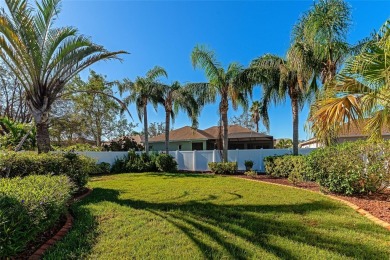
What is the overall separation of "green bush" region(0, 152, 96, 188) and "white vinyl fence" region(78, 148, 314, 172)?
8.44 meters

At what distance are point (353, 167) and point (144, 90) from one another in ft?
46.4

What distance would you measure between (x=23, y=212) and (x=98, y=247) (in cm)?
126

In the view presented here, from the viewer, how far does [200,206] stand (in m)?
6.40

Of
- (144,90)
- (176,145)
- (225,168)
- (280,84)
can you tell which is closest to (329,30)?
(280,84)

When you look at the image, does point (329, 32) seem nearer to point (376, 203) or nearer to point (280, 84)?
point (280, 84)

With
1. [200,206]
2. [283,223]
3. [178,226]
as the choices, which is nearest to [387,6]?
[283,223]

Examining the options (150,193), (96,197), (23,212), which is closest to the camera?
(23,212)

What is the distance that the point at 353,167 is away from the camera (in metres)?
7.24

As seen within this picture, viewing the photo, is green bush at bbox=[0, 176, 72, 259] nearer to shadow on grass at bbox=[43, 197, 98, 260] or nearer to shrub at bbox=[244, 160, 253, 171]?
shadow on grass at bbox=[43, 197, 98, 260]

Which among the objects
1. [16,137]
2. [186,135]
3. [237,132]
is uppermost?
[237,132]

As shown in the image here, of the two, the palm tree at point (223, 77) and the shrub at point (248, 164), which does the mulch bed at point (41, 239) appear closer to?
the palm tree at point (223, 77)

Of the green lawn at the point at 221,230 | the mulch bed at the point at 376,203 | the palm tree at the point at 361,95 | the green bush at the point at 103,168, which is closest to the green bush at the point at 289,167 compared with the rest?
the mulch bed at the point at 376,203

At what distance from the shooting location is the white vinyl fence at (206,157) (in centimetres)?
1667

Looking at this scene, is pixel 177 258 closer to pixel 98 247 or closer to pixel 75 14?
pixel 98 247
